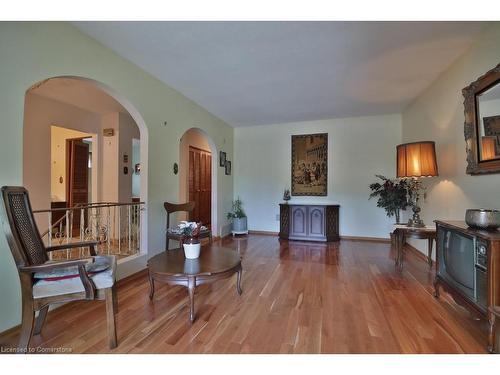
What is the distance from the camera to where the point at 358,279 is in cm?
291

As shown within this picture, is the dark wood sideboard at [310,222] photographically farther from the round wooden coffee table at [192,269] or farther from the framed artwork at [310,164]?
the round wooden coffee table at [192,269]

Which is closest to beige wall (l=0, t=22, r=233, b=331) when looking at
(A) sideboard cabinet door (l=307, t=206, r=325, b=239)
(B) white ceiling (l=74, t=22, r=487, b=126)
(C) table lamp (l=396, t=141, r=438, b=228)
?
(B) white ceiling (l=74, t=22, r=487, b=126)

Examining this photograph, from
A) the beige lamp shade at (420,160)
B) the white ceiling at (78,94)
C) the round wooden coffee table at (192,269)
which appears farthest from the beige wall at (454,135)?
the white ceiling at (78,94)

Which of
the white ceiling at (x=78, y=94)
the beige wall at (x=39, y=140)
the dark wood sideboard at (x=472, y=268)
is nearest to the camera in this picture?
the dark wood sideboard at (x=472, y=268)

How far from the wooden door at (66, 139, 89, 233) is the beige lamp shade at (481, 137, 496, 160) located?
21.8 ft

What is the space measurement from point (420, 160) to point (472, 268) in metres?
1.55

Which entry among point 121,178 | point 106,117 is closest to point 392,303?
point 121,178

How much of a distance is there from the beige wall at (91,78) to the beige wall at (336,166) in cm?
172

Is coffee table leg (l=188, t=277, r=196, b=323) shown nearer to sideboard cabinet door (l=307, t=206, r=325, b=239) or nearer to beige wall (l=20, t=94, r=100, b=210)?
sideboard cabinet door (l=307, t=206, r=325, b=239)

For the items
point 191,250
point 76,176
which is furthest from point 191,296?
point 76,176

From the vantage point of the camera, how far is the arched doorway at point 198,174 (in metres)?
5.21

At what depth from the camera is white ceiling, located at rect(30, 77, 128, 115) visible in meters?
3.53

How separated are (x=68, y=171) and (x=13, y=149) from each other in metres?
4.16
